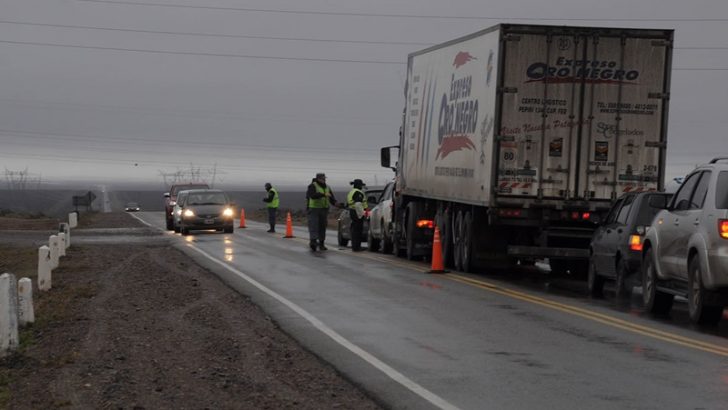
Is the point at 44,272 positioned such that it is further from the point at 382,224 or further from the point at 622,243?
the point at 382,224

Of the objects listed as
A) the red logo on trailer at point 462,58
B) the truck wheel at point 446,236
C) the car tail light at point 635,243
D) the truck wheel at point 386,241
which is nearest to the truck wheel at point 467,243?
the truck wheel at point 446,236

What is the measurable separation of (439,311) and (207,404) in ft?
21.6

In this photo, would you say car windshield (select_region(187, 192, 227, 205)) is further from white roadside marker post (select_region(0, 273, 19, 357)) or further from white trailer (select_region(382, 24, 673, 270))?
white roadside marker post (select_region(0, 273, 19, 357))

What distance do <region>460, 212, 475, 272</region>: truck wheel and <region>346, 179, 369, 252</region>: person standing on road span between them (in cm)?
815

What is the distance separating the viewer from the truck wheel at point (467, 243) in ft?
72.2

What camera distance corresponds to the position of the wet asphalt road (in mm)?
9219

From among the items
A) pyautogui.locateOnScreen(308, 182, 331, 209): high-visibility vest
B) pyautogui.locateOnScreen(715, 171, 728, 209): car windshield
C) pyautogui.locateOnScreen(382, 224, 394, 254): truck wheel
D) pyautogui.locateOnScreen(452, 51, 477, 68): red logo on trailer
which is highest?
pyautogui.locateOnScreen(452, 51, 477, 68): red logo on trailer

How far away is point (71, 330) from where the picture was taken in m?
13.4

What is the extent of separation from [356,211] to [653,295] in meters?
16.0

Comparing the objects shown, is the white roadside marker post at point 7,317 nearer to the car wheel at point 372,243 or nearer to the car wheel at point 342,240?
the car wheel at point 372,243

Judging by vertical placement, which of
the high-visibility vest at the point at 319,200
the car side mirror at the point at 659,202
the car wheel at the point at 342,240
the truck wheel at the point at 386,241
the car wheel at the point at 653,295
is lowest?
the car wheel at the point at 342,240

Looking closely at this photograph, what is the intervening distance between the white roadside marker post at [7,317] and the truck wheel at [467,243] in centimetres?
1154

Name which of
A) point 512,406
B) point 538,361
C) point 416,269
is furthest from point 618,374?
point 416,269

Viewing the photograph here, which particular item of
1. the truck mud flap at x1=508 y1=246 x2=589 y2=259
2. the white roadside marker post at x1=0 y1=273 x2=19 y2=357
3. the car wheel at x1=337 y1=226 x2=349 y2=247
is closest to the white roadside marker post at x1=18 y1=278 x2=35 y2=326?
the white roadside marker post at x1=0 y1=273 x2=19 y2=357
